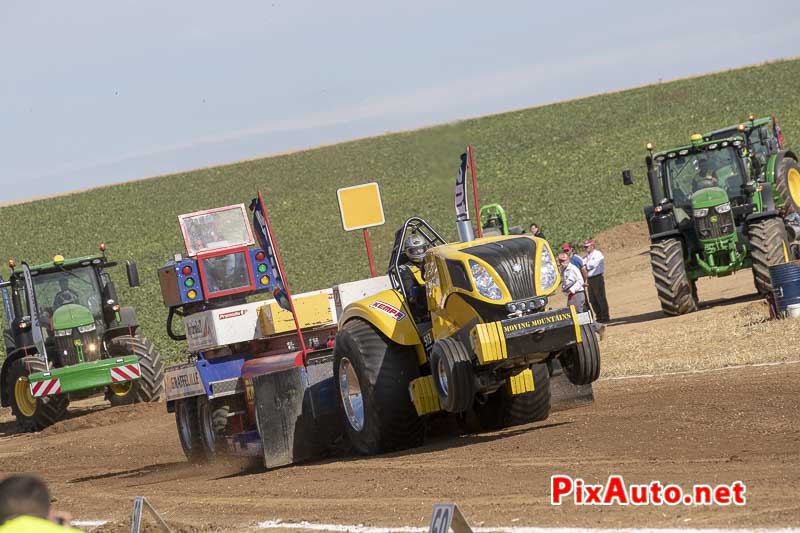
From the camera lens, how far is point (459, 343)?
9352mm

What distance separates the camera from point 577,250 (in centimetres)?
3262

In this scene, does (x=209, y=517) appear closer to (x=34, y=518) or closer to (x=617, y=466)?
(x=617, y=466)

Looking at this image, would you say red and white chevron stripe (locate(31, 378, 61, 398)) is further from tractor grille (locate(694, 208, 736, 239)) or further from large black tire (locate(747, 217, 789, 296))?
large black tire (locate(747, 217, 789, 296))

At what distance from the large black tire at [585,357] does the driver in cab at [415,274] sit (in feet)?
4.71

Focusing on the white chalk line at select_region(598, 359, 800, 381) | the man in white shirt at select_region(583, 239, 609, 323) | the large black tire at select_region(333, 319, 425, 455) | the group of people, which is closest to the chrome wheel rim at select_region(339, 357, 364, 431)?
the large black tire at select_region(333, 319, 425, 455)

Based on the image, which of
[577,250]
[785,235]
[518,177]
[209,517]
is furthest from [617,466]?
[518,177]

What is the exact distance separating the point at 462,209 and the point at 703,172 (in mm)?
10851

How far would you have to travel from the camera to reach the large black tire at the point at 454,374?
924cm

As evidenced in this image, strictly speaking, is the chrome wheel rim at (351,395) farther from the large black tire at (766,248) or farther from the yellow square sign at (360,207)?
the large black tire at (766,248)

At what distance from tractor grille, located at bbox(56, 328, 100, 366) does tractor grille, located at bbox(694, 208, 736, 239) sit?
394 inches

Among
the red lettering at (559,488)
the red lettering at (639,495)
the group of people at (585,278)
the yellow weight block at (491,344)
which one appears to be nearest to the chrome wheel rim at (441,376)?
the yellow weight block at (491,344)

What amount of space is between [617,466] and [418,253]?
3362 mm

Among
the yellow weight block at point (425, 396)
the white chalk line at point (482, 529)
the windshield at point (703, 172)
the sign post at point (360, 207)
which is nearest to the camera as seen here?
the white chalk line at point (482, 529)

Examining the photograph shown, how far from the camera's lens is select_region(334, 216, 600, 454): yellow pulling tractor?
9.25 meters
